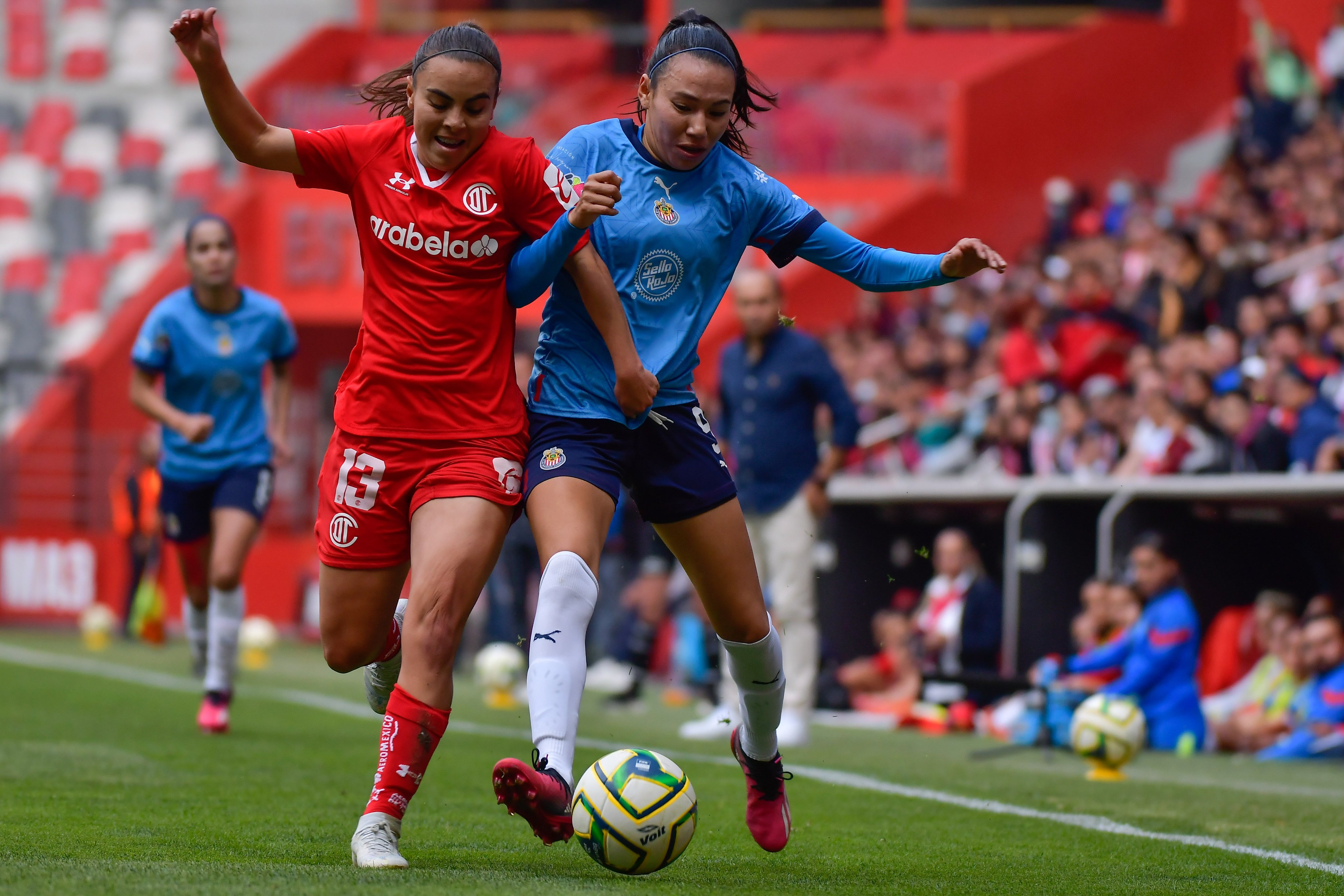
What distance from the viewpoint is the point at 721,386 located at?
10.1m

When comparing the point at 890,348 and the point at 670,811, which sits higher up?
the point at 890,348

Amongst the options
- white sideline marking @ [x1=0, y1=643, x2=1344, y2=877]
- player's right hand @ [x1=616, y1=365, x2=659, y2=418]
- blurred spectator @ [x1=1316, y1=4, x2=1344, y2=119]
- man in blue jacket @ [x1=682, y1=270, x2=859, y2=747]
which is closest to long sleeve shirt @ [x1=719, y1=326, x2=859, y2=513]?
man in blue jacket @ [x1=682, y1=270, x2=859, y2=747]

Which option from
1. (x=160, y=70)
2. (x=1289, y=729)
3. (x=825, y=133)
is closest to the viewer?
(x=1289, y=729)

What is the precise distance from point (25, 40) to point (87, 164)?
9.00 feet

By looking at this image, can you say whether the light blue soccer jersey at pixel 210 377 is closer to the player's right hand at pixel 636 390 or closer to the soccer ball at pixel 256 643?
the player's right hand at pixel 636 390

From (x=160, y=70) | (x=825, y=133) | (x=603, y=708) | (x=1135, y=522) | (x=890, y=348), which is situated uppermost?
(x=160, y=70)

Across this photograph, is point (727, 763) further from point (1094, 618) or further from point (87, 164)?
point (87, 164)

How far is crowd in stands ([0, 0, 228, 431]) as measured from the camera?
26.3 meters

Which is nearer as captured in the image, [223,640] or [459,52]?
[459,52]

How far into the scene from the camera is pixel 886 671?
12992mm

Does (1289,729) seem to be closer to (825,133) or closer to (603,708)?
(603,708)

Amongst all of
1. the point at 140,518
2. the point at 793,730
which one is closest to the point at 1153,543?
the point at 793,730

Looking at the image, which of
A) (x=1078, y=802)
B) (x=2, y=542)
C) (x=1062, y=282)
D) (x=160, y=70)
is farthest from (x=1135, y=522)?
Result: (x=160, y=70)

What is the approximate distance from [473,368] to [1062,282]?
12.5 meters
